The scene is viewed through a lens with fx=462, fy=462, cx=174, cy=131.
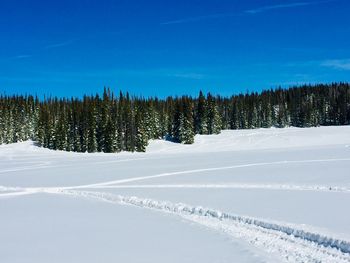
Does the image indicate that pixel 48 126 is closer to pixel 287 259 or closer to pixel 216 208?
pixel 216 208

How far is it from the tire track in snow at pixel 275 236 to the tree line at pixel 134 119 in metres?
63.7

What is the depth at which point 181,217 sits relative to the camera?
15.0 metres

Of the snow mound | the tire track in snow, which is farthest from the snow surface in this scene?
the snow mound

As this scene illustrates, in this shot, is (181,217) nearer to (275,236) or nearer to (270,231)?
(270,231)

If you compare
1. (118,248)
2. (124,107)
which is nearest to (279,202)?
(118,248)

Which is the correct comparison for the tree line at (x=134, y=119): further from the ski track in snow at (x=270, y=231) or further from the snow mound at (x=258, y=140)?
the ski track in snow at (x=270, y=231)

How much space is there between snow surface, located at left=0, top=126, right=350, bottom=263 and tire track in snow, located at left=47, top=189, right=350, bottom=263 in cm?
2

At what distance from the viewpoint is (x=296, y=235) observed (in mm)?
11484

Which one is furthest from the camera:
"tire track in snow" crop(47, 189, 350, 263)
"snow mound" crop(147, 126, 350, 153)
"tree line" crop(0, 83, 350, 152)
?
"tree line" crop(0, 83, 350, 152)

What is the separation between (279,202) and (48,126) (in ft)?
255

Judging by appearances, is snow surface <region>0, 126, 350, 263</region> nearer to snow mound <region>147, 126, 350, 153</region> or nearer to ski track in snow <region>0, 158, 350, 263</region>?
ski track in snow <region>0, 158, 350, 263</region>

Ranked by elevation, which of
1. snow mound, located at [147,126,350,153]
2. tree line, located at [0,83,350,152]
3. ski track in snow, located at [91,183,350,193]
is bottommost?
ski track in snow, located at [91,183,350,193]

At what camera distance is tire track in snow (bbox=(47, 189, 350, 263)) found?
386 inches

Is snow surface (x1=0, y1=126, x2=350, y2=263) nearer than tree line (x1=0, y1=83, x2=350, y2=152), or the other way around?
snow surface (x1=0, y1=126, x2=350, y2=263)
